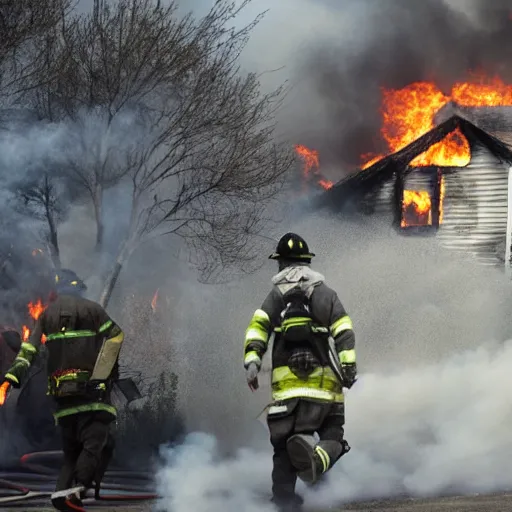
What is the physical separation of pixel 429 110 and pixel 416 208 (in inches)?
81.3

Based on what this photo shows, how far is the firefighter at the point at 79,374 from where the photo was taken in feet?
28.9

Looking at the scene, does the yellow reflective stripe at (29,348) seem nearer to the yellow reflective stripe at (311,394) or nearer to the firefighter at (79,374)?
the firefighter at (79,374)

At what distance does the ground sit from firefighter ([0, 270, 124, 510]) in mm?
763

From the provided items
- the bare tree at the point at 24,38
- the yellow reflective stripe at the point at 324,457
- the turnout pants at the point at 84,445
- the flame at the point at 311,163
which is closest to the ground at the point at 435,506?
the turnout pants at the point at 84,445

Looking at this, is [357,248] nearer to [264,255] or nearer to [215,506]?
[264,255]

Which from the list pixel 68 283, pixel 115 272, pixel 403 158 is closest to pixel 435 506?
pixel 68 283

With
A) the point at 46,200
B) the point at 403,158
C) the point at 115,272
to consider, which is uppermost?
the point at 403,158

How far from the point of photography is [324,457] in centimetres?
810

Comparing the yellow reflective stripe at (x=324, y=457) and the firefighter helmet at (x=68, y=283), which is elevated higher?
the firefighter helmet at (x=68, y=283)

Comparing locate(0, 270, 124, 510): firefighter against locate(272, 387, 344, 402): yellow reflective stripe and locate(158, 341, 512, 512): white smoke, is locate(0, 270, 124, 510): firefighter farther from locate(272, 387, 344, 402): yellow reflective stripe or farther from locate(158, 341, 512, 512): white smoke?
locate(272, 387, 344, 402): yellow reflective stripe

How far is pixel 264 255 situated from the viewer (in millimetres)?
19906

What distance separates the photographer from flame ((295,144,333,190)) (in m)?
24.4

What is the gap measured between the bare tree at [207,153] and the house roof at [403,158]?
18.1 ft

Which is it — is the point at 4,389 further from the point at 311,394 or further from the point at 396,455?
the point at 396,455
